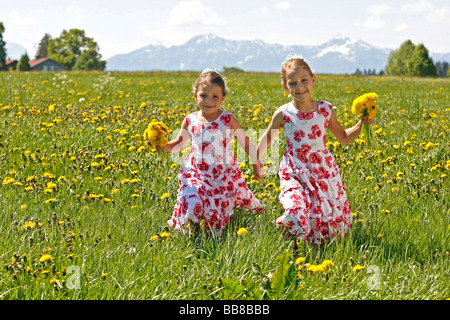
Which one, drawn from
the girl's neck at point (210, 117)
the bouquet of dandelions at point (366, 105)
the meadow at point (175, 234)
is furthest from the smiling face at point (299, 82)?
the meadow at point (175, 234)

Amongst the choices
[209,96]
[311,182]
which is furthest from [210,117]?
[311,182]

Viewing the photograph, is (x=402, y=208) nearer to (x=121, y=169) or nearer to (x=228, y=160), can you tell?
(x=228, y=160)

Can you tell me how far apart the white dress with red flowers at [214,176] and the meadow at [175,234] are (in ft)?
0.43

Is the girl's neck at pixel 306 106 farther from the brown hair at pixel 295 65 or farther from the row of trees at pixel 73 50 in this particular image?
the row of trees at pixel 73 50

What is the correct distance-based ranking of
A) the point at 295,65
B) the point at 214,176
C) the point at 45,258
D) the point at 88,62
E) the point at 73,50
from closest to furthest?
the point at 45,258
the point at 295,65
the point at 214,176
the point at 88,62
the point at 73,50

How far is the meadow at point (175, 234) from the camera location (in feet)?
8.14

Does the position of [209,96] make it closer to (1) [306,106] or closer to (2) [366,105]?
(1) [306,106]

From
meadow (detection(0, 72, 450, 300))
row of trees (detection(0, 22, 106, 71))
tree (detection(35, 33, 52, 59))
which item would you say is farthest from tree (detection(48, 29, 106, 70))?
meadow (detection(0, 72, 450, 300))

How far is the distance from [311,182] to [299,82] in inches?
29.9

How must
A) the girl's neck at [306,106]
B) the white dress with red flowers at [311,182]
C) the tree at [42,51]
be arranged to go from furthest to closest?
1. the tree at [42,51]
2. the girl's neck at [306,106]
3. the white dress with red flowers at [311,182]

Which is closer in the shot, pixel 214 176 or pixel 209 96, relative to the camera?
pixel 209 96

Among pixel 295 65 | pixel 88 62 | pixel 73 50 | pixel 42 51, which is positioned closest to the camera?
pixel 295 65

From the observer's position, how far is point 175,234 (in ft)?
10.4

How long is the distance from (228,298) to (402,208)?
2.02 metres
